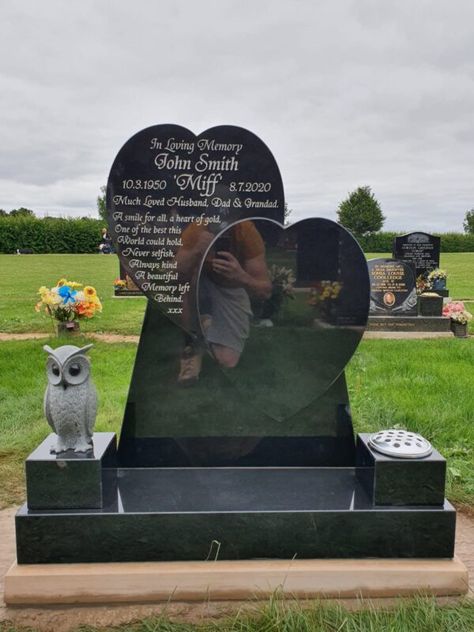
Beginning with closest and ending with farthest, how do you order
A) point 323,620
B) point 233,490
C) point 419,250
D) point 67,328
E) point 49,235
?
point 323,620 < point 233,490 < point 67,328 < point 419,250 < point 49,235

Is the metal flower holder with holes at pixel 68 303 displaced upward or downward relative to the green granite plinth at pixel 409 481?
upward

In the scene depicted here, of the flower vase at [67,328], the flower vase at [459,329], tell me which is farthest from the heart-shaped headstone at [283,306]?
the flower vase at [459,329]

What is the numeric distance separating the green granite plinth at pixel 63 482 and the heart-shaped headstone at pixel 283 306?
902 mm

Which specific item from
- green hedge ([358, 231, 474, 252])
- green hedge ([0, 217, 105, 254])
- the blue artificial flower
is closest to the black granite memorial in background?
the blue artificial flower

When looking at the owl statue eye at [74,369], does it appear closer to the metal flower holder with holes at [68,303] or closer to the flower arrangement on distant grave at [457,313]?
the metal flower holder with holes at [68,303]

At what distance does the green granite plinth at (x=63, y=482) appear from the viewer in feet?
8.23

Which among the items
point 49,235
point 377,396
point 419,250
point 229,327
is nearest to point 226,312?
point 229,327

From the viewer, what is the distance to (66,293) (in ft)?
27.0

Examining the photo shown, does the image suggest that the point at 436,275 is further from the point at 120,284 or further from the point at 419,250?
the point at 120,284

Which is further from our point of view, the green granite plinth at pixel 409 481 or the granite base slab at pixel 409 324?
the granite base slab at pixel 409 324

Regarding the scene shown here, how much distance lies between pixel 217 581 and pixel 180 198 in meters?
1.89

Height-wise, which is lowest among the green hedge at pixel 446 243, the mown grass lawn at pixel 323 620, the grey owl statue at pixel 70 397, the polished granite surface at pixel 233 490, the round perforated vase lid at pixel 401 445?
the mown grass lawn at pixel 323 620

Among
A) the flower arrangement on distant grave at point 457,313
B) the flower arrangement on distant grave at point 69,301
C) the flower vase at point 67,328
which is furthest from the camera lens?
the flower arrangement on distant grave at point 457,313

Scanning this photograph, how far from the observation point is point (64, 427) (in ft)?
8.51
